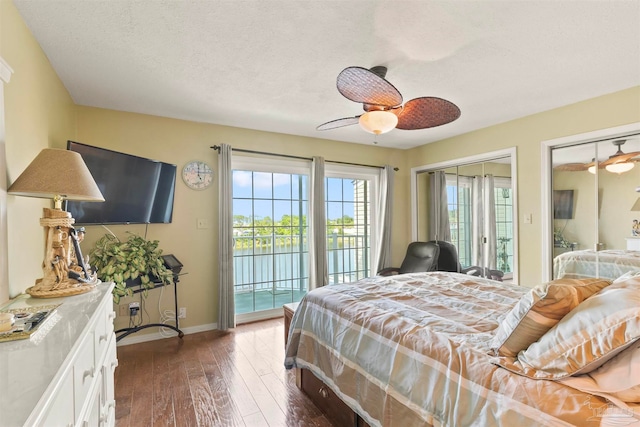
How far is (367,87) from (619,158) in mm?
2692

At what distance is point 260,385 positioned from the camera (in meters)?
2.32

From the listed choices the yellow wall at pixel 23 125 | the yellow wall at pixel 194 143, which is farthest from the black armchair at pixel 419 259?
the yellow wall at pixel 23 125

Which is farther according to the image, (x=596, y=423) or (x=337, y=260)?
(x=337, y=260)

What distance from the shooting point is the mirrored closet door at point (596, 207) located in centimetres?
272

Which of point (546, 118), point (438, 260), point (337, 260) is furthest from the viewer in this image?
point (337, 260)

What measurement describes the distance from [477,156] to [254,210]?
3.03 m

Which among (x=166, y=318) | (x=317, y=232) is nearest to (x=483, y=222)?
(x=317, y=232)

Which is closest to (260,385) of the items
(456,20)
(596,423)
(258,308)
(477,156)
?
(258,308)

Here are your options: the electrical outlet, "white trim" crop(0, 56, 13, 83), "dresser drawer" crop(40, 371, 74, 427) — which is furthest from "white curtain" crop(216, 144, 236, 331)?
"dresser drawer" crop(40, 371, 74, 427)

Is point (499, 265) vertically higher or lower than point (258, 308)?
higher

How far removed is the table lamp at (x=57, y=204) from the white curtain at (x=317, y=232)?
262 cm

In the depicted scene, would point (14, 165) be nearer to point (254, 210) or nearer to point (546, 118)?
point (254, 210)

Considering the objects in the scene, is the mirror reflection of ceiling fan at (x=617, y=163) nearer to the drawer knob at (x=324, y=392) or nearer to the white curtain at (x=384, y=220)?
the white curtain at (x=384, y=220)

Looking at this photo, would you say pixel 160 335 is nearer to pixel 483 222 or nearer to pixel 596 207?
pixel 483 222
